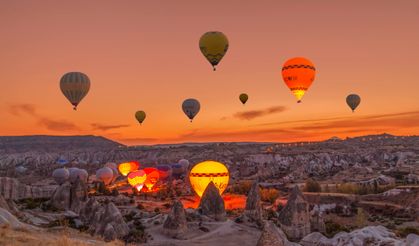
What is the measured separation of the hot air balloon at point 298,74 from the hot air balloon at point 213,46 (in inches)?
325

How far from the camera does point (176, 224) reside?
34.8 metres

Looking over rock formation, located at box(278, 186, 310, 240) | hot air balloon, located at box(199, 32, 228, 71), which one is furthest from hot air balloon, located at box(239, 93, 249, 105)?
rock formation, located at box(278, 186, 310, 240)

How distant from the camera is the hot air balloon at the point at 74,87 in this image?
51.9 m

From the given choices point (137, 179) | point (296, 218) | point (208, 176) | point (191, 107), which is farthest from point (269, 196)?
point (296, 218)

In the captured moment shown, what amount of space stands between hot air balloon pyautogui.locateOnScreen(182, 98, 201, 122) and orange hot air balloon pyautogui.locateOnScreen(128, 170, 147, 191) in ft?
50.0

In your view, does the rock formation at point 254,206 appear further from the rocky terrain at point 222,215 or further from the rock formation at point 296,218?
the rock formation at point 296,218

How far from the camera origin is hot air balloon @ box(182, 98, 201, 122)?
230 feet

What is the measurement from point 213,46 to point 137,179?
3671cm

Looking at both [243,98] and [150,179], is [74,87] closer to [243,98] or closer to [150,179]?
[243,98]

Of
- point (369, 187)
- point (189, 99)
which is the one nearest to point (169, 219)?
point (189, 99)

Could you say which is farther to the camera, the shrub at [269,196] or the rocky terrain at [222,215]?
the shrub at [269,196]

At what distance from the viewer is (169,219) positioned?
116 ft

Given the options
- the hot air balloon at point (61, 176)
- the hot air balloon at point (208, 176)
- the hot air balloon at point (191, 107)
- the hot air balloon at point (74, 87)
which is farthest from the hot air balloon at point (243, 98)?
the hot air balloon at point (61, 176)

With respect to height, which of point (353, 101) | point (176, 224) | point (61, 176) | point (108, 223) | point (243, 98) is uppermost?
point (353, 101)
